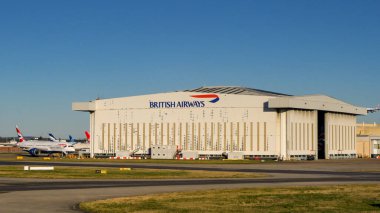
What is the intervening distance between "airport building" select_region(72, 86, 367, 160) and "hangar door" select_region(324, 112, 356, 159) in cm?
3

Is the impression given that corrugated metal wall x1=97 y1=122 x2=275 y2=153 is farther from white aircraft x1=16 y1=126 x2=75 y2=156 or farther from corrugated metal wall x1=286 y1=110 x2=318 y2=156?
white aircraft x1=16 y1=126 x2=75 y2=156

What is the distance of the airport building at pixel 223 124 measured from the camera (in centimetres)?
14425

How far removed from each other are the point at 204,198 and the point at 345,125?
13619cm

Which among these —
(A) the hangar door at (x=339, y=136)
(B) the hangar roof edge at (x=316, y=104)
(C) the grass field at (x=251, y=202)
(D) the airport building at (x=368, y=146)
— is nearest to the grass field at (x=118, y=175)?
(C) the grass field at (x=251, y=202)

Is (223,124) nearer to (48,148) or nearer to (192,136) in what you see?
(192,136)

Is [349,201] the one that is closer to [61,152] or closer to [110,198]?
[110,198]

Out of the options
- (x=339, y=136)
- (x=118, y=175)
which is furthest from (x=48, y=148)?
(x=118, y=175)

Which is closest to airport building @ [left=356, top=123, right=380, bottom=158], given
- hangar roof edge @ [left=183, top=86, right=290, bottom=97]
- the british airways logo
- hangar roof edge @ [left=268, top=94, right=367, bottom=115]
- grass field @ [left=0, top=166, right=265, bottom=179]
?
hangar roof edge @ [left=268, top=94, right=367, bottom=115]

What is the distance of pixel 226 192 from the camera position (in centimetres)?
4631

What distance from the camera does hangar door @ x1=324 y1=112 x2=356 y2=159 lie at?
522ft

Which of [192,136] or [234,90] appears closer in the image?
[192,136]

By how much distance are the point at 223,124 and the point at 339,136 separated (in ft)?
124

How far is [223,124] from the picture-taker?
148125 millimetres

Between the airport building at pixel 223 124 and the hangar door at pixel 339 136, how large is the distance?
0.09 ft
